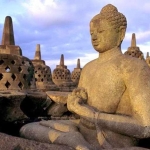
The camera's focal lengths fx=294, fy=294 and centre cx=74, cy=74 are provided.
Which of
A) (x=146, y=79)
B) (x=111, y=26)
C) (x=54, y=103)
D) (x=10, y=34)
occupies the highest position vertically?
(x=10, y=34)

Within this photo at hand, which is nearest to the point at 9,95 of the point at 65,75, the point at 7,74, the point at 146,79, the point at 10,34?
the point at 146,79

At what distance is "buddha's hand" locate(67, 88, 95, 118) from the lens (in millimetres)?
2337

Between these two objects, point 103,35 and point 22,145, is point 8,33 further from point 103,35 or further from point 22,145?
point 22,145

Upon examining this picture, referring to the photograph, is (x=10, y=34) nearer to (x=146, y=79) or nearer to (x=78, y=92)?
(x=78, y=92)

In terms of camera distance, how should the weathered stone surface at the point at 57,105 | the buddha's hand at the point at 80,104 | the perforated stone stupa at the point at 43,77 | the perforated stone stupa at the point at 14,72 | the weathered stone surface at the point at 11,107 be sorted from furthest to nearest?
the perforated stone stupa at the point at 43,77
the perforated stone stupa at the point at 14,72
the weathered stone surface at the point at 57,105
the weathered stone surface at the point at 11,107
the buddha's hand at the point at 80,104

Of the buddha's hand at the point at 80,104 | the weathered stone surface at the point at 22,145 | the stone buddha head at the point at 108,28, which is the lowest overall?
the weathered stone surface at the point at 22,145

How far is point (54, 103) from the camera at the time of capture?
3.86 m

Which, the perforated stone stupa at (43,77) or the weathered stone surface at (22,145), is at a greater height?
the perforated stone stupa at (43,77)

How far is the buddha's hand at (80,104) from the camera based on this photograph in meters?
2.34

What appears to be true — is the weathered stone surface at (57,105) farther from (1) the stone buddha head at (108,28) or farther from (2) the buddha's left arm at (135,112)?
(2) the buddha's left arm at (135,112)

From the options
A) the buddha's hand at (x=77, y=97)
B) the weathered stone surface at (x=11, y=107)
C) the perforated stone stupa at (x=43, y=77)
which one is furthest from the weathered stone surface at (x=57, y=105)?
the perforated stone stupa at (x=43, y=77)

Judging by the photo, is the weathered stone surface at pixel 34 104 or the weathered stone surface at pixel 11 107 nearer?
the weathered stone surface at pixel 11 107

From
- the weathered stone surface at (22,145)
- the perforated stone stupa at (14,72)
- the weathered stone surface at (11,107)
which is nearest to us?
the weathered stone surface at (22,145)

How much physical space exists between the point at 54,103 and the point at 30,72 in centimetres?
182
